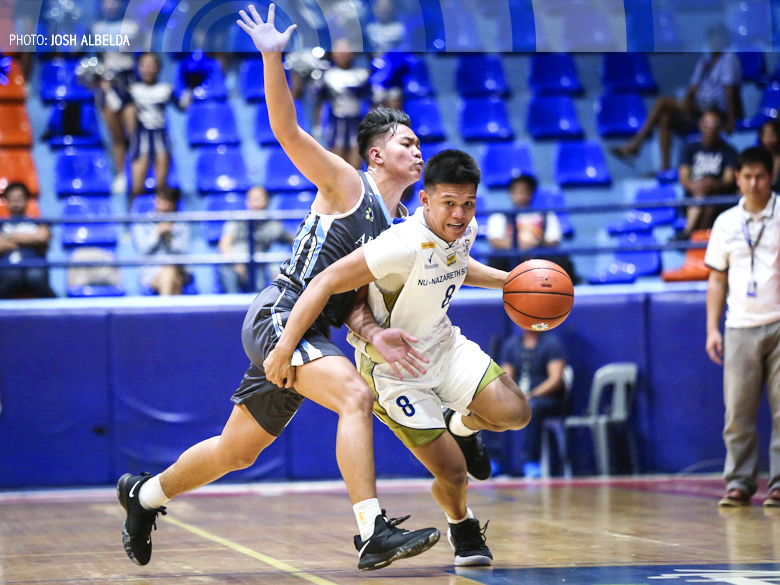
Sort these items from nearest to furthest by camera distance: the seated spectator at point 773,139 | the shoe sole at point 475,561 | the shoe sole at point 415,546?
the shoe sole at point 415,546, the shoe sole at point 475,561, the seated spectator at point 773,139

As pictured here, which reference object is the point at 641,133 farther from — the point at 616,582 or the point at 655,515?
the point at 616,582

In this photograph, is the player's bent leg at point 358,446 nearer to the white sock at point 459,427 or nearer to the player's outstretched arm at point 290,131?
the player's outstretched arm at point 290,131

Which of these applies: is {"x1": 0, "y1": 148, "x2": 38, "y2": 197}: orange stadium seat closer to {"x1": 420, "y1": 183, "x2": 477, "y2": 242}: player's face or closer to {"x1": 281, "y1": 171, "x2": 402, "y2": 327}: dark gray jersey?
{"x1": 281, "y1": 171, "x2": 402, "y2": 327}: dark gray jersey

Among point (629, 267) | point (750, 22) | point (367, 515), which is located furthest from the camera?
point (750, 22)

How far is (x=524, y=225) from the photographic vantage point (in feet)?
32.5

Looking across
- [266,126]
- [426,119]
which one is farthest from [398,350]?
[266,126]

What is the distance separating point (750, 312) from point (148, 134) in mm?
7569

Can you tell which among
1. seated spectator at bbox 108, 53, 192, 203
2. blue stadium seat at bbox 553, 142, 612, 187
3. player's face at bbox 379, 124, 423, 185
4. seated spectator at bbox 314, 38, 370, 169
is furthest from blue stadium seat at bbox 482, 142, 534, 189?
player's face at bbox 379, 124, 423, 185

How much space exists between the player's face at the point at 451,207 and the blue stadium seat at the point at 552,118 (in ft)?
29.1

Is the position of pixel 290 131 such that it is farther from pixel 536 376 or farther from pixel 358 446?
pixel 536 376

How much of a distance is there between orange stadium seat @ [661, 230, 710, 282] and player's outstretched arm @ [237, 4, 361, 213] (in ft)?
17.3

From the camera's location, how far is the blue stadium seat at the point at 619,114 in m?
Result: 12.5

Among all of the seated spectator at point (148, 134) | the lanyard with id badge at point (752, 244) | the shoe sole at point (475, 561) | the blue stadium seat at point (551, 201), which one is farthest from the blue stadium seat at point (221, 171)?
the shoe sole at point (475, 561)

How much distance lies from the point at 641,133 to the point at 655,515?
7.45 m
